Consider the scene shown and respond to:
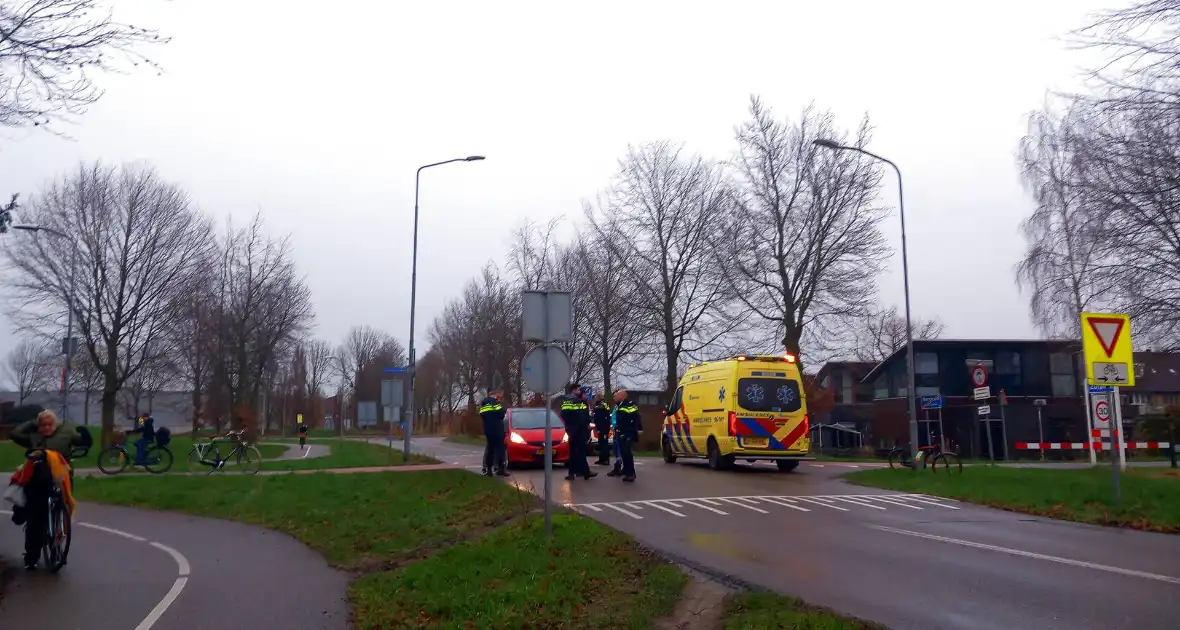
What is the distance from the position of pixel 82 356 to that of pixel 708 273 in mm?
26668

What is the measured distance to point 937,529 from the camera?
11500 millimetres

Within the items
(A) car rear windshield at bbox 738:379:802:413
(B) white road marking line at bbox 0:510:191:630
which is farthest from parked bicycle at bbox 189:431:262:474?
(A) car rear windshield at bbox 738:379:802:413

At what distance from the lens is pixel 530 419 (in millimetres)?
21672

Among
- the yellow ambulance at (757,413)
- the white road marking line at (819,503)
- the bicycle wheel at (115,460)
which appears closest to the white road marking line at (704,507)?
the white road marking line at (819,503)

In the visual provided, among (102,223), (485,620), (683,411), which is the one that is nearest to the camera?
(485,620)

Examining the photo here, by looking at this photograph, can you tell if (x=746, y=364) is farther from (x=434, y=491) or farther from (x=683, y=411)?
(x=434, y=491)

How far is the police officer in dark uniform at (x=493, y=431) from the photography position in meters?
17.4

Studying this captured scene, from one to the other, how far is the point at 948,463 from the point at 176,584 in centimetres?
1542

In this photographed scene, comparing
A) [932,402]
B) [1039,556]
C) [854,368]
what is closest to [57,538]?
[1039,556]

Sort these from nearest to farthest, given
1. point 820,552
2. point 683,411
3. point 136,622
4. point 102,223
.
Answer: point 136,622, point 820,552, point 683,411, point 102,223

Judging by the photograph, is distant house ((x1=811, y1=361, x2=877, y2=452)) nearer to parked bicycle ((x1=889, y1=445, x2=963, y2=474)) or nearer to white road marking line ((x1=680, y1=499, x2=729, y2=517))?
parked bicycle ((x1=889, y1=445, x2=963, y2=474))

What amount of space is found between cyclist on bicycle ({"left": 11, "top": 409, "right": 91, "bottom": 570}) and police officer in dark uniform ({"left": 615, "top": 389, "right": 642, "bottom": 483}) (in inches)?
369

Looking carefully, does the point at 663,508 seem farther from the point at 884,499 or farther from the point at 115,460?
the point at 115,460

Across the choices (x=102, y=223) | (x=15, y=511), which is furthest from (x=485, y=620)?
(x=102, y=223)
